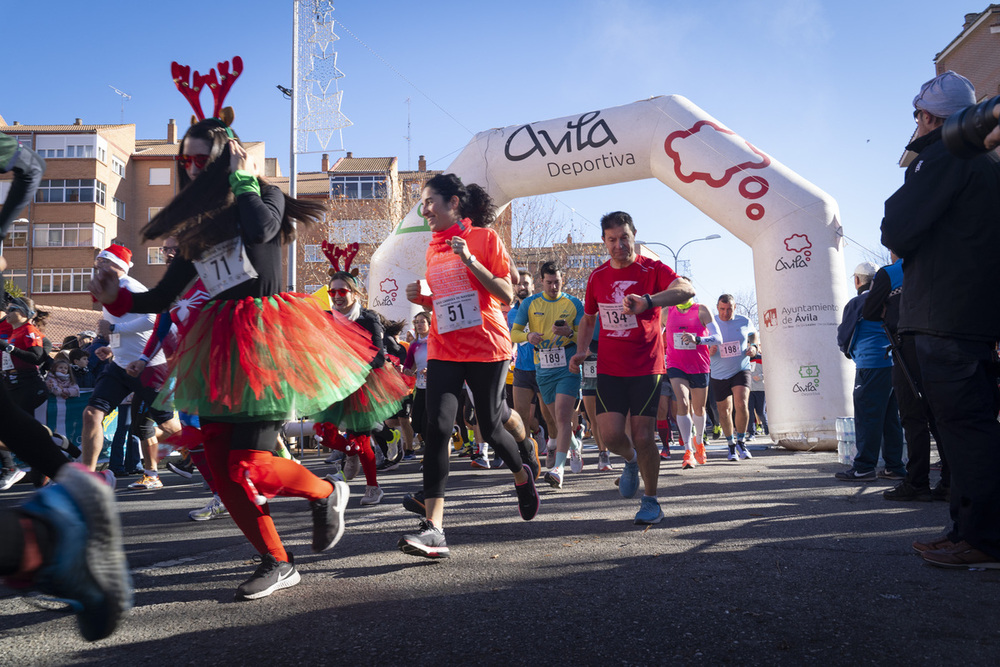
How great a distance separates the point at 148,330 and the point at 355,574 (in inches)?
196

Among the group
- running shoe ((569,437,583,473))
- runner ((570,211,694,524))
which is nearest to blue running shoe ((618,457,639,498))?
runner ((570,211,694,524))

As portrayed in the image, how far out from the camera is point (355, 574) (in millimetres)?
3402

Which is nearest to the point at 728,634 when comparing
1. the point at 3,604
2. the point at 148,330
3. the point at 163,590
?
the point at 163,590

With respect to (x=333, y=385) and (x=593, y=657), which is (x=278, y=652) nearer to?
(x=593, y=657)

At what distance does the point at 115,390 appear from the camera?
716 cm

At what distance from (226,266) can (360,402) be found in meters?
1.77

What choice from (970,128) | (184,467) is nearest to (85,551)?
(970,128)

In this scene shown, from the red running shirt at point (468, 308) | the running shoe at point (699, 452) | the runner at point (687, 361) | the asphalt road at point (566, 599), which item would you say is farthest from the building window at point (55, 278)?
the red running shirt at point (468, 308)

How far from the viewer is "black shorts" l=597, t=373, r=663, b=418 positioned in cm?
473

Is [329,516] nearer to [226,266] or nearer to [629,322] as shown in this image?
[226,266]

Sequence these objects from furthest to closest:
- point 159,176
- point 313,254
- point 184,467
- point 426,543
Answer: point 159,176, point 313,254, point 184,467, point 426,543

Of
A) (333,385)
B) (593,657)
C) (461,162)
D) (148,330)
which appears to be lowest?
(593,657)

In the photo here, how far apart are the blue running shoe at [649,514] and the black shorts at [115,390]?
454 cm

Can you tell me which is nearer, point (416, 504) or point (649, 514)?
point (416, 504)
